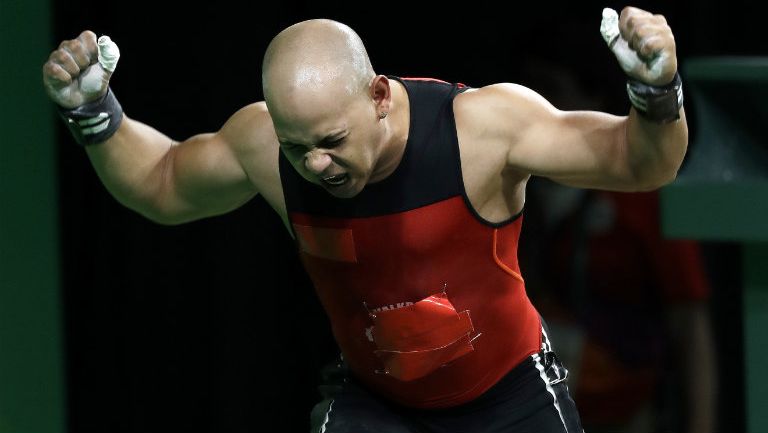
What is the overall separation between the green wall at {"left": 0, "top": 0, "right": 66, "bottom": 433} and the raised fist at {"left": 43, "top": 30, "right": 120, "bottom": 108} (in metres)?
0.98

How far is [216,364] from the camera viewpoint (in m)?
4.20

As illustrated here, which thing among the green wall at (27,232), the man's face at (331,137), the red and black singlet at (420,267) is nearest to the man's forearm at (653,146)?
the red and black singlet at (420,267)

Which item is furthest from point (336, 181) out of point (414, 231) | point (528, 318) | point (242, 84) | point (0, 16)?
point (242, 84)

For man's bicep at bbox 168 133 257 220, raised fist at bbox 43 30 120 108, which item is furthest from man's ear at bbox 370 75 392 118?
raised fist at bbox 43 30 120 108

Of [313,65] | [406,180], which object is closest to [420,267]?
[406,180]

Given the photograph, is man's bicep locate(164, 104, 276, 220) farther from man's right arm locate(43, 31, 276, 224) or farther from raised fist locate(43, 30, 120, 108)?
raised fist locate(43, 30, 120, 108)

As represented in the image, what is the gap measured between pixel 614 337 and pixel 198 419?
125cm

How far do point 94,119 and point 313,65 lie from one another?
56 centimetres

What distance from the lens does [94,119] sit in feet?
8.68

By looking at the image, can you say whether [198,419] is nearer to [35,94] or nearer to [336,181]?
[35,94]

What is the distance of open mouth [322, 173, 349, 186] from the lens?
2.32 metres

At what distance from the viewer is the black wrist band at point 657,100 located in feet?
7.32

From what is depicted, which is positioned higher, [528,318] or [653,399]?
[528,318]

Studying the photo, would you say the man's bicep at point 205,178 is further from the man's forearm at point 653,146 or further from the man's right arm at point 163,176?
the man's forearm at point 653,146
